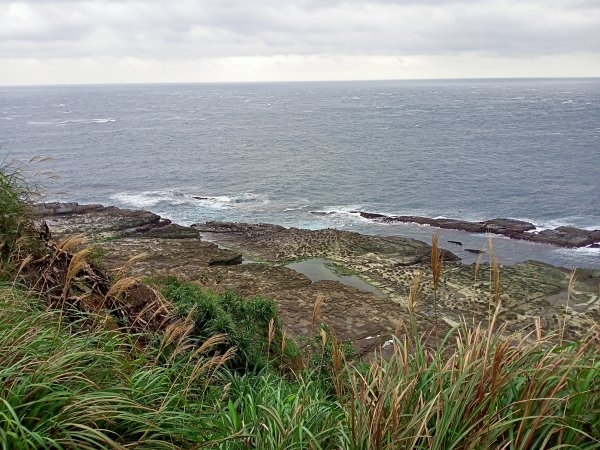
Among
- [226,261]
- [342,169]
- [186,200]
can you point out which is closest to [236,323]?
[226,261]

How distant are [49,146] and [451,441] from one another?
280ft

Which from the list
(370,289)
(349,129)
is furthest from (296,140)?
(370,289)

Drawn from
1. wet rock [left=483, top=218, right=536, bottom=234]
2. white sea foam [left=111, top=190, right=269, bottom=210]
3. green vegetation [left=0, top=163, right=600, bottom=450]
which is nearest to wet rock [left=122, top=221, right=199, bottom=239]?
white sea foam [left=111, top=190, right=269, bottom=210]

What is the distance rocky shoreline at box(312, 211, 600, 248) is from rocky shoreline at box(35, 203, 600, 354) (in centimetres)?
626

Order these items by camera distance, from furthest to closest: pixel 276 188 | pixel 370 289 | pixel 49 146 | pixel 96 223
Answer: pixel 49 146 < pixel 276 188 < pixel 96 223 < pixel 370 289

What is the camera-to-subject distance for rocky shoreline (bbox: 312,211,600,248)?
3506 centimetres

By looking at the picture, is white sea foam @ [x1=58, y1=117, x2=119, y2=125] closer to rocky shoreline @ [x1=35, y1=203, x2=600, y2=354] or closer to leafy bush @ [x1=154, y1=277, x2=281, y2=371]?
rocky shoreline @ [x1=35, y1=203, x2=600, y2=354]

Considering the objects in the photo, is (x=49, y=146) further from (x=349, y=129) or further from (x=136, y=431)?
(x=136, y=431)

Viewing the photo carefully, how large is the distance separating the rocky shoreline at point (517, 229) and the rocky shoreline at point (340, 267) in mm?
6259

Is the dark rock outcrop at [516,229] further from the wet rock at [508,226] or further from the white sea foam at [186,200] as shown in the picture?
the white sea foam at [186,200]

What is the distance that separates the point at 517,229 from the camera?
37719mm

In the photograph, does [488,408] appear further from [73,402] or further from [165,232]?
[165,232]

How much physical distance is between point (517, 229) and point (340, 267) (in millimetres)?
16141

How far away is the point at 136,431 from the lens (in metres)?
3.11
